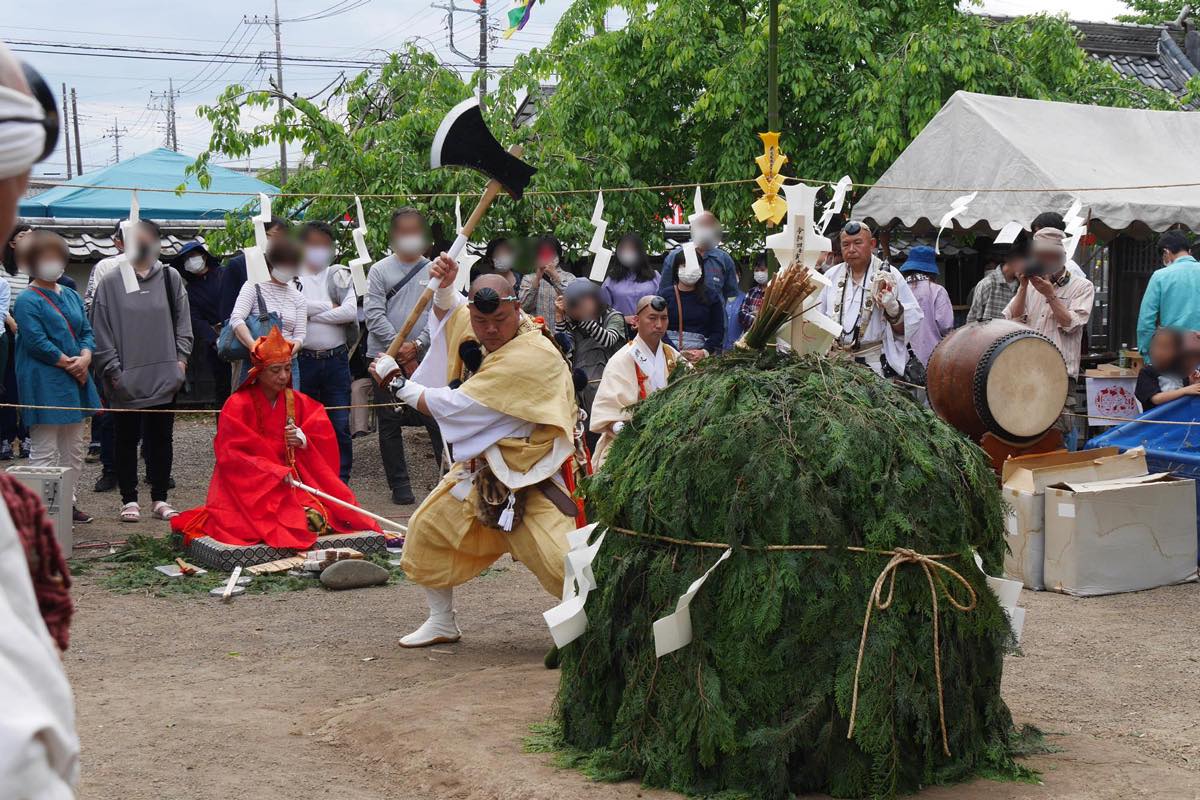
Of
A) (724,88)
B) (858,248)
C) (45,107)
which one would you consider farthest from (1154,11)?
(45,107)

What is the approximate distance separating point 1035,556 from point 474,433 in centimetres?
340

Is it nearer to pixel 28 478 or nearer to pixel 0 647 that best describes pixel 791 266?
pixel 0 647

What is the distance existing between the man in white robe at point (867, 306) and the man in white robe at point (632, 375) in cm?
153

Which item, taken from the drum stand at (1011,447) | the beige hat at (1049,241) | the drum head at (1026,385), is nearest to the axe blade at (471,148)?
the drum head at (1026,385)

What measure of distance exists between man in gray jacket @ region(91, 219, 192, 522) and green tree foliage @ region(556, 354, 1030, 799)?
516cm

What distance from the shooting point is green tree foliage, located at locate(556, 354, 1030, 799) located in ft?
12.8

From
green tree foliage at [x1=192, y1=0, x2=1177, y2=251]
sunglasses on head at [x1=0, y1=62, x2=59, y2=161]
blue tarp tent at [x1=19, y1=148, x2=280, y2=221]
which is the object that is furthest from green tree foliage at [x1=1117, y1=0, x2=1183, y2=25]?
sunglasses on head at [x1=0, y1=62, x2=59, y2=161]

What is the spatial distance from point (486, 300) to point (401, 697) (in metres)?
1.63

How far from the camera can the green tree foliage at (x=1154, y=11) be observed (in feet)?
87.1

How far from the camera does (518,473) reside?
5531 millimetres

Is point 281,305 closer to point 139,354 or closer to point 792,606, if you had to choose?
point 139,354

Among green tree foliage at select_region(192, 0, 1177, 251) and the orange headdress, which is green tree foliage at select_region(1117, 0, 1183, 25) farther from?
the orange headdress

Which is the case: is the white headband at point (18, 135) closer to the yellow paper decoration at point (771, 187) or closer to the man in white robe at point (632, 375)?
the man in white robe at point (632, 375)

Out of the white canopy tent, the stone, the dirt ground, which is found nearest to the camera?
the dirt ground
